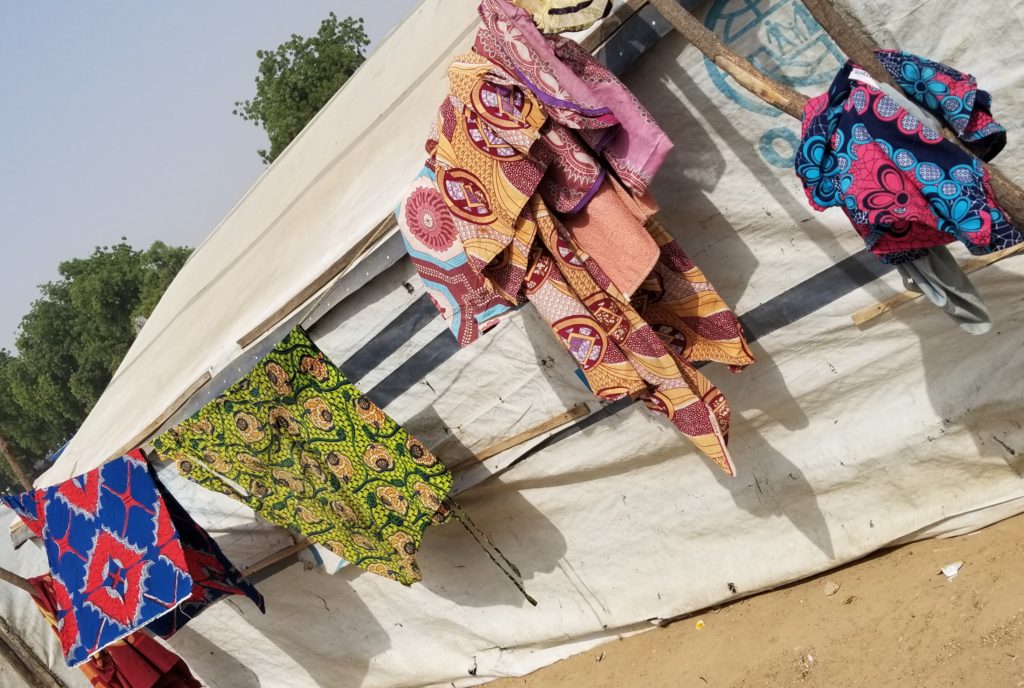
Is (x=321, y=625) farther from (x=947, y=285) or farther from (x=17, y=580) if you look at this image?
(x=947, y=285)

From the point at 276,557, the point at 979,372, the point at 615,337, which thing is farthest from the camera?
the point at 276,557

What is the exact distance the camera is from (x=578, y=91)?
6.96ft

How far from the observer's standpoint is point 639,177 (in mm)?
2182

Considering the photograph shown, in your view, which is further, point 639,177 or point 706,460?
point 706,460

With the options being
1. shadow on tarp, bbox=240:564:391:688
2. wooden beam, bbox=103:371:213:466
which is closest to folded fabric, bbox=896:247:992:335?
wooden beam, bbox=103:371:213:466

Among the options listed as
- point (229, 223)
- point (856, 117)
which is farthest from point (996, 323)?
point (229, 223)

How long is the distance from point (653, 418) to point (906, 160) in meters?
1.36

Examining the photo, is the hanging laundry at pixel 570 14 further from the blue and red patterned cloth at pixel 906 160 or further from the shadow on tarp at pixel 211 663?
the shadow on tarp at pixel 211 663

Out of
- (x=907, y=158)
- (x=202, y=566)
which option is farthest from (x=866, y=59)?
(x=202, y=566)

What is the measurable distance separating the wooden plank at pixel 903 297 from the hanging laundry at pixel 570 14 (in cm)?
105

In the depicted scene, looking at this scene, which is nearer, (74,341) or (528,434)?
(528,434)

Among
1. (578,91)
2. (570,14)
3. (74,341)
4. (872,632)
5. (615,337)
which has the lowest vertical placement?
(872,632)

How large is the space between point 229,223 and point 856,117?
16.9ft

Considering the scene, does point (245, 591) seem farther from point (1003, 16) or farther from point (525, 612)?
point (1003, 16)
